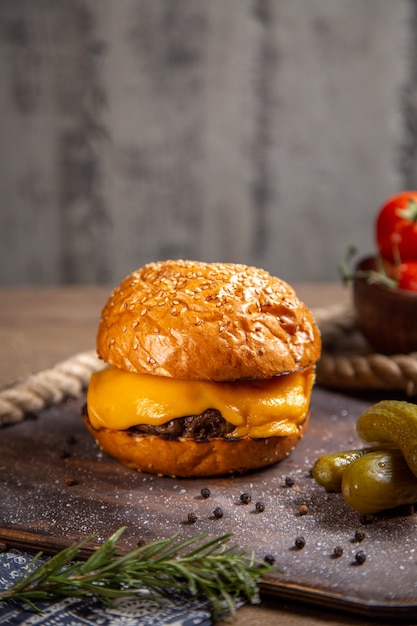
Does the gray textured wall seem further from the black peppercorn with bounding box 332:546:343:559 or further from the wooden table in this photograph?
the black peppercorn with bounding box 332:546:343:559

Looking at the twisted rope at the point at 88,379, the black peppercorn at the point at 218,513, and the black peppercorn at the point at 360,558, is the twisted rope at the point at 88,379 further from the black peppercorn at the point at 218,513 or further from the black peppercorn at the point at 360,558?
the black peppercorn at the point at 360,558

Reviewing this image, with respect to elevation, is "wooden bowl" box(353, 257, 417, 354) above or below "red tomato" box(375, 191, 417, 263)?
below

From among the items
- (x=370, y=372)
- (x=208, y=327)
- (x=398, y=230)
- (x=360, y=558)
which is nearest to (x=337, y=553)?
(x=360, y=558)

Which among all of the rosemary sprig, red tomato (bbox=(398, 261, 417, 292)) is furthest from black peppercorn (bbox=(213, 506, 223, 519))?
red tomato (bbox=(398, 261, 417, 292))

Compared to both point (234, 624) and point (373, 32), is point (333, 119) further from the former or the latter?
point (234, 624)

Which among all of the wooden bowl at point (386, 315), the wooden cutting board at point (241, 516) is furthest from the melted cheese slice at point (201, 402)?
the wooden bowl at point (386, 315)

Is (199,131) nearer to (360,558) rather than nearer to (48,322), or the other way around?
(48,322)

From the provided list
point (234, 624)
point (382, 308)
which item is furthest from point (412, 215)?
point (234, 624)
